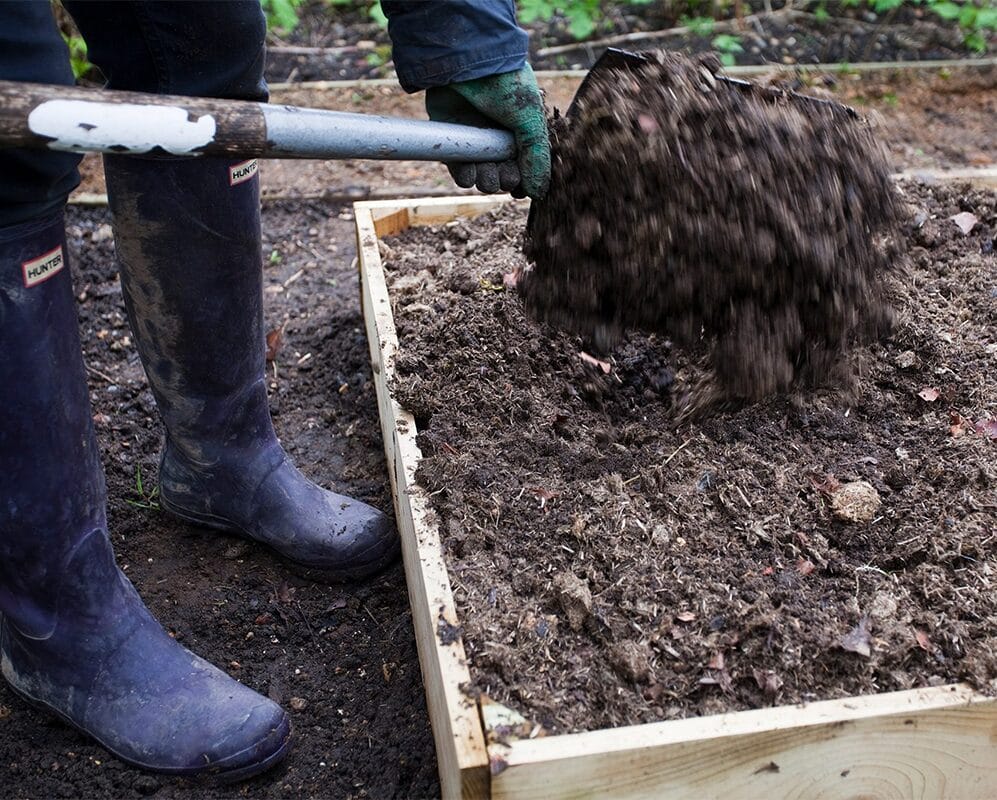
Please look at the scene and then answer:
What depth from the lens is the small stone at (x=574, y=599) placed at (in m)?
1.83

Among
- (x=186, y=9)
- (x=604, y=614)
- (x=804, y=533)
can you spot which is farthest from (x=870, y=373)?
(x=186, y=9)

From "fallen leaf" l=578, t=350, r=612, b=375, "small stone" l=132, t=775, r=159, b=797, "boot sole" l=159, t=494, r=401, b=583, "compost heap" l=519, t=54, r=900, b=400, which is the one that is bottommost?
"small stone" l=132, t=775, r=159, b=797

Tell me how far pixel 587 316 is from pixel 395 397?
1.66 ft

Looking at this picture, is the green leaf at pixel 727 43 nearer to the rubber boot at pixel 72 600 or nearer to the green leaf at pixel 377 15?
the green leaf at pixel 377 15

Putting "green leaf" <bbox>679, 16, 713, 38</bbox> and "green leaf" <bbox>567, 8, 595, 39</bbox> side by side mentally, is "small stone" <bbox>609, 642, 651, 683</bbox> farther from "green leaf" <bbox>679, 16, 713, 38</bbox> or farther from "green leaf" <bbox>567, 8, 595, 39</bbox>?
"green leaf" <bbox>679, 16, 713, 38</bbox>

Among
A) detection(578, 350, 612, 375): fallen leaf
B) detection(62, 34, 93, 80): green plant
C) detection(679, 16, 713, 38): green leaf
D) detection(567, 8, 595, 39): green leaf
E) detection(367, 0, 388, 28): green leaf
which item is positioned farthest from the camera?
detection(679, 16, 713, 38): green leaf

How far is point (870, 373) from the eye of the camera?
2.47 m

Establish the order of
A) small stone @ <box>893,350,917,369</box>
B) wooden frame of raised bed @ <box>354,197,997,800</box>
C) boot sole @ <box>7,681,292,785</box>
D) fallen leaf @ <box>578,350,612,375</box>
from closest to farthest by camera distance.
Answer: wooden frame of raised bed @ <box>354,197,997,800</box>
boot sole @ <box>7,681,292,785</box>
small stone @ <box>893,350,917,369</box>
fallen leaf @ <box>578,350,612,375</box>

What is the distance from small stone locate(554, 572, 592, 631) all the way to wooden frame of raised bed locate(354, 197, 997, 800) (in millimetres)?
215

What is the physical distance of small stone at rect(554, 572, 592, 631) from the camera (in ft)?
6.00

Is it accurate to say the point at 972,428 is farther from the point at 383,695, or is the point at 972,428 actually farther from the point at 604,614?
the point at 383,695

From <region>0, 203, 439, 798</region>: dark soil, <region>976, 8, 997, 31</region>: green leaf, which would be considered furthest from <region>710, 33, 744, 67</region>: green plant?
<region>0, 203, 439, 798</region>: dark soil

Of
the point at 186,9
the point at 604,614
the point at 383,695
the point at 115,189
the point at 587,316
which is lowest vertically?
the point at 383,695

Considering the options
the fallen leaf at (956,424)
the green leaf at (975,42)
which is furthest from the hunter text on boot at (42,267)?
the green leaf at (975,42)
